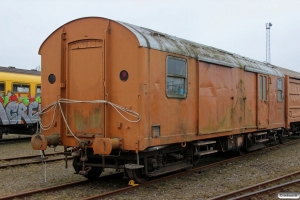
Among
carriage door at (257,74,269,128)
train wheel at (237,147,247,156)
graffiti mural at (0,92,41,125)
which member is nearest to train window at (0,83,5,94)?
graffiti mural at (0,92,41,125)

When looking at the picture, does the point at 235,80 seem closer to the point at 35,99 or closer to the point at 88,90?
the point at 88,90

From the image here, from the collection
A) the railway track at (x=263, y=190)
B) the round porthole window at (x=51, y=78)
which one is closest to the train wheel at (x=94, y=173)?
the round porthole window at (x=51, y=78)

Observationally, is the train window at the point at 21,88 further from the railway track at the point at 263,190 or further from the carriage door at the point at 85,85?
the railway track at the point at 263,190

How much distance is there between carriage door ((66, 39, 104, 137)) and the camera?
273 inches

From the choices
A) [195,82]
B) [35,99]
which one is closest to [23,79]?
[35,99]

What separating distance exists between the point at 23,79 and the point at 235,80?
11476 millimetres

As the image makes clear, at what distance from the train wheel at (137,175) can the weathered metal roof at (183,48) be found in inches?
104

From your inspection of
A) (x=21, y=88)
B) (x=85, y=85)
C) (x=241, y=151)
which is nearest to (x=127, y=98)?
(x=85, y=85)

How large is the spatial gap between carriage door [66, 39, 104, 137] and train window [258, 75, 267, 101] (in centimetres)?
668

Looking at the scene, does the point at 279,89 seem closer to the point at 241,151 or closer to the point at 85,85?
the point at 241,151

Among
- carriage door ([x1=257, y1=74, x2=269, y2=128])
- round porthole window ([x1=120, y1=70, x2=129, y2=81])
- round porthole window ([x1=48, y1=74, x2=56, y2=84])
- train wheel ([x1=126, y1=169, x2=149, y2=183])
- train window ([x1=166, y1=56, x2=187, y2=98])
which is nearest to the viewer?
round porthole window ([x1=120, y1=70, x2=129, y2=81])

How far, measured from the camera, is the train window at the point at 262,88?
1155 cm

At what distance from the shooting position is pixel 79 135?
7.11 metres

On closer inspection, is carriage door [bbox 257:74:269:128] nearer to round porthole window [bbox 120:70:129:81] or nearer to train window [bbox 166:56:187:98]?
train window [bbox 166:56:187:98]
